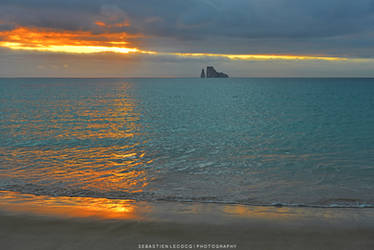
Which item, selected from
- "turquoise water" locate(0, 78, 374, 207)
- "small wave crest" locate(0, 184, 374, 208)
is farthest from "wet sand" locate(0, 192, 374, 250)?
"turquoise water" locate(0, 78, 374, 207)

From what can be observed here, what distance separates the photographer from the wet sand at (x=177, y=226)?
730 centimetres

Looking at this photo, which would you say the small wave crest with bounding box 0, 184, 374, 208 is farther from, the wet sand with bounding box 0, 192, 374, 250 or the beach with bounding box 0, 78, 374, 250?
the wet sand with bounding box 0, 192, 374, 250

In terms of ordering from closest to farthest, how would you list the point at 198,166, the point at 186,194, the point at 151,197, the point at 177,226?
the point at 177,226
the point at 151,197
the point at 186,194
the point at 198,166

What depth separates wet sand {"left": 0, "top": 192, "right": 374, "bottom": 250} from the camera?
7305 millimetres

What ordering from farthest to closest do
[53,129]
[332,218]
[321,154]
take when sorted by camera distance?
[53,129]
[321,154]
[332,218]

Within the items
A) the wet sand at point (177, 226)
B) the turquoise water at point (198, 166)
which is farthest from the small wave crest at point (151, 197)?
the wet sand at point (177, 226)

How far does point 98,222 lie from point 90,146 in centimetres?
1510

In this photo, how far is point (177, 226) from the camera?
8297 millimetres

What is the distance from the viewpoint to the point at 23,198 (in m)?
11.1

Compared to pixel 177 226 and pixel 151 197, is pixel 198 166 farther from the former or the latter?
pixel 177 226

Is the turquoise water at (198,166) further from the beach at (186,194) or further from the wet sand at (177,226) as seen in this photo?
the wet sand at (177,226)

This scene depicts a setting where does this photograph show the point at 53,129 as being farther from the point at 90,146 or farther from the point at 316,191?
the point at 316,191

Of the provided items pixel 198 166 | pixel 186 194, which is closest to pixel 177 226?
pixel 186 194

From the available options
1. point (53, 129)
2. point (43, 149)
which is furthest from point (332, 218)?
point (53, 129)
